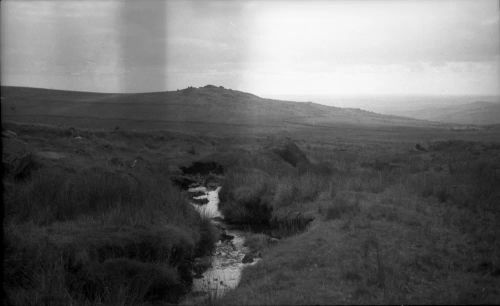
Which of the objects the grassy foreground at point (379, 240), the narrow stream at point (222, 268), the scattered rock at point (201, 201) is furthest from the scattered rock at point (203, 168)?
the narrow stream at point (222, 268)

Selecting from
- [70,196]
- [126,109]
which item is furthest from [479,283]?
[126,109]

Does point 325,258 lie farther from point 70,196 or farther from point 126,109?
point 126,109

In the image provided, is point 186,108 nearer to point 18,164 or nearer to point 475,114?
point 475,114

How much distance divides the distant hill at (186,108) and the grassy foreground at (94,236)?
53685mm

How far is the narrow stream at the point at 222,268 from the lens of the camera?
911 cm

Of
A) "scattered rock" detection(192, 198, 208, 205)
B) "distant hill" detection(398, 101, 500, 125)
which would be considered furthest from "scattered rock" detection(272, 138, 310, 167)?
"distant hill" detection(398, 101, 500, 125)

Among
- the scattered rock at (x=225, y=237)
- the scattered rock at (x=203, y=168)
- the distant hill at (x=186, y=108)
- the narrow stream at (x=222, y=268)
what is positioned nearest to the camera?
the narrow stream at (x=222, y=268)

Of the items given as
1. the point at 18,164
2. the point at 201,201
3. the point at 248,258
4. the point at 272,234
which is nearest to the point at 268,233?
the point at 272,234

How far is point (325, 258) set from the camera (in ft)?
28.9

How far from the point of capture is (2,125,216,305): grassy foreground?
8.66 meters

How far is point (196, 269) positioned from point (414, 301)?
6385 mm

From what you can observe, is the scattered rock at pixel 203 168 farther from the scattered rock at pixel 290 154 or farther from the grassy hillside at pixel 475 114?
the grassy hillside at pixel 475 114

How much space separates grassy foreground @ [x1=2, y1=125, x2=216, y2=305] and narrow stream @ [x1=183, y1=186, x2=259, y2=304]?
16.3 inches

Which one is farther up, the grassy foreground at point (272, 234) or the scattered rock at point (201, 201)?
the grassy foreground at point (272, 234)
